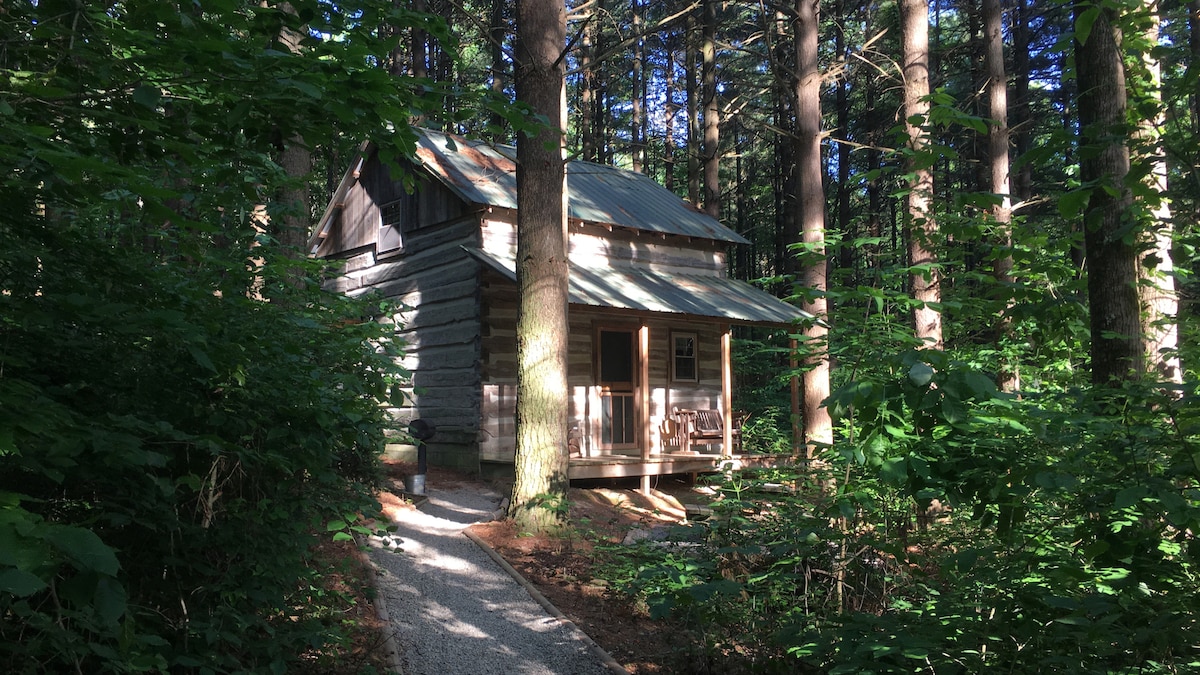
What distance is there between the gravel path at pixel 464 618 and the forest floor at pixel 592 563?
224 mm

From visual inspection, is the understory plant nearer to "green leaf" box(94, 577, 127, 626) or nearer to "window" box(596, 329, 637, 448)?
"green leaf" box(94, 577, 127, 626)

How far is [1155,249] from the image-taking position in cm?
533

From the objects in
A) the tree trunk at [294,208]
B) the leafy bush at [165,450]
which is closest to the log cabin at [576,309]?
the tree trunk at [294,208]

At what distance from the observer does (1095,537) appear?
3186mm

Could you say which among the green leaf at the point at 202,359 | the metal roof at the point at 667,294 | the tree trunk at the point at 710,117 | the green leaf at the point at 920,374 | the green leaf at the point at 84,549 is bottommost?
the green leaf at the point at 84,549

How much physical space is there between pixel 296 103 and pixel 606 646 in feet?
14.8

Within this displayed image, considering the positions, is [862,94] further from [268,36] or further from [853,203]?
[268,36]

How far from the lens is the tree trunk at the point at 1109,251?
403cm

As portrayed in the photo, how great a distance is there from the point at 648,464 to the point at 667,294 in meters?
3.50

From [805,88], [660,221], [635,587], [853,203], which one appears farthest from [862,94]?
[635,587]

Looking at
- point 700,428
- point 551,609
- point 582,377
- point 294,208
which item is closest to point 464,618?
point 551,609

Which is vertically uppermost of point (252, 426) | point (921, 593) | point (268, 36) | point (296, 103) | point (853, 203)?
point (853, 203)

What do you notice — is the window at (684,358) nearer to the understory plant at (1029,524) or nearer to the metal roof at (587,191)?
the metal roof at (587,191)

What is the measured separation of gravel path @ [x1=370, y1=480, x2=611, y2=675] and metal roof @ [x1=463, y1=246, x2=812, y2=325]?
5.14 meters
